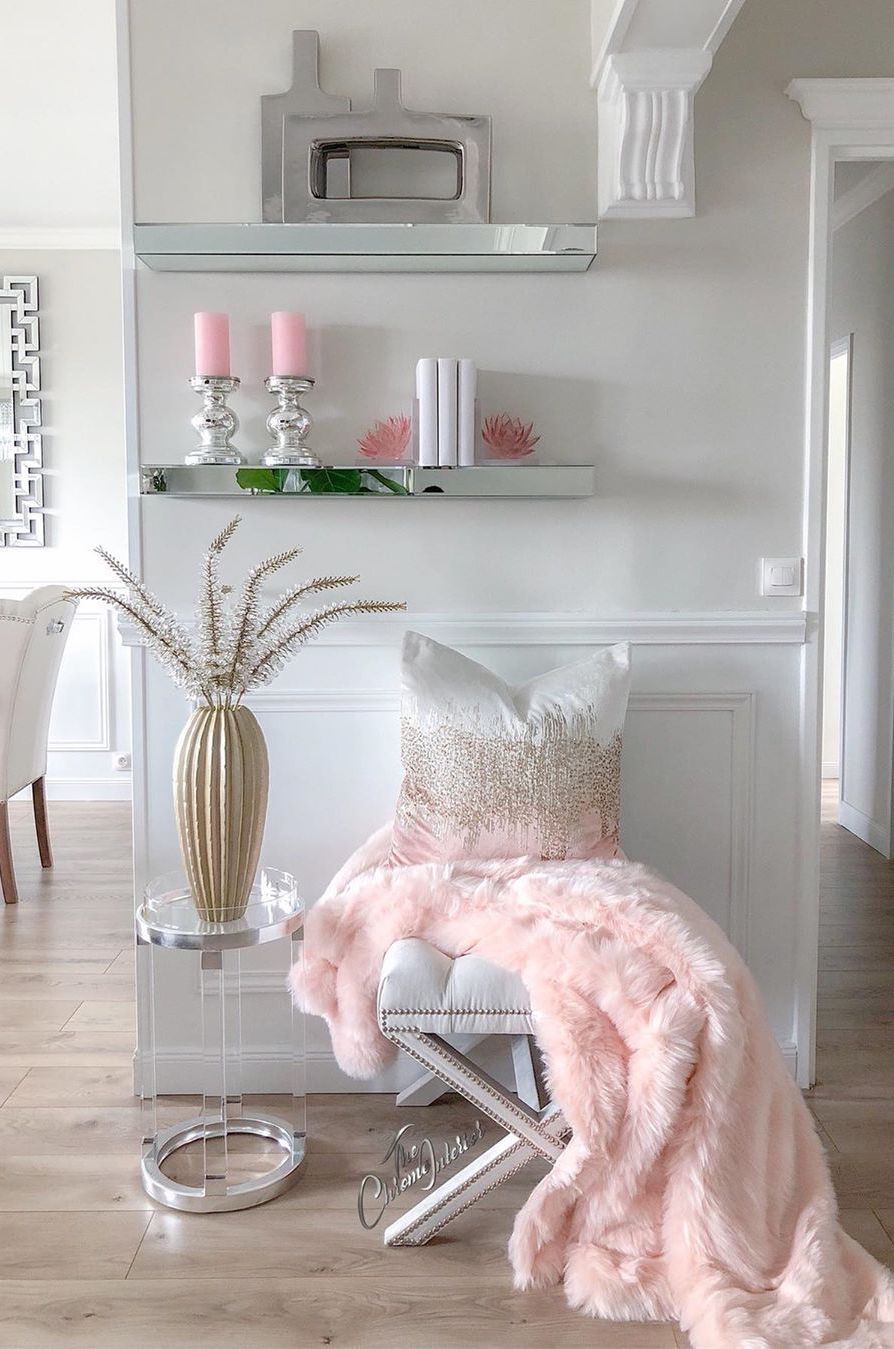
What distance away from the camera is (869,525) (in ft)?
16.2

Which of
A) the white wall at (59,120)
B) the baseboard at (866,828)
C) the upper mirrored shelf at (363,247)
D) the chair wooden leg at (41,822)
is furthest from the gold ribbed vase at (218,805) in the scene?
the baseboard at (866,828)

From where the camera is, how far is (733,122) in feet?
8.27

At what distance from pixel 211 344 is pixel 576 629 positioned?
3.16 feet

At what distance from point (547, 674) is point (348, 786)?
20.4 inches

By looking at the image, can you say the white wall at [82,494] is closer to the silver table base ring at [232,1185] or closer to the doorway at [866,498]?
the doorway at [866,498]

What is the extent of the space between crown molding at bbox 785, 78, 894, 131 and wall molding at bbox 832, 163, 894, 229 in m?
1.79

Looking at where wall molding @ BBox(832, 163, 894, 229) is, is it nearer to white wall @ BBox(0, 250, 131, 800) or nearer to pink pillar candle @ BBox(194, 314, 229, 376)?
pink pillar candle @ BBox(194, 314, 229, 376)

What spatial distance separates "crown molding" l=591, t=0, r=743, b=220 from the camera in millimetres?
2211

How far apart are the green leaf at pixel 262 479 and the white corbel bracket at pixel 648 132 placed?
869mm

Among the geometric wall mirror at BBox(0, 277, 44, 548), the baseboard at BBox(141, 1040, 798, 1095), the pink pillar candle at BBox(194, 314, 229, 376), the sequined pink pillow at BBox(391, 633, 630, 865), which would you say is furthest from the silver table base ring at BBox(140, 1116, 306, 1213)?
the geometric wall mirror at BBox(0, 277, 44, 548)

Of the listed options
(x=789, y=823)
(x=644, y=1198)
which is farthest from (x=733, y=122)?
(x=644, y=1198)

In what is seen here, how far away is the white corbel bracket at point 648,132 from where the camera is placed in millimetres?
2305

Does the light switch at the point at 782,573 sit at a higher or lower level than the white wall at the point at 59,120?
lower

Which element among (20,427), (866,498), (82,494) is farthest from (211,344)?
Result: (20,427)
